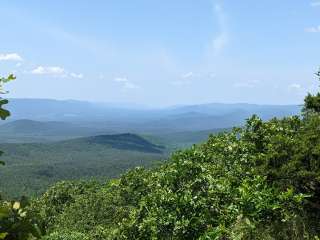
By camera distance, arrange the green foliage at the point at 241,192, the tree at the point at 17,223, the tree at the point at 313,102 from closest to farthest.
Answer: the tree at the point at 17,223
the green foliage at the point at 241,192
the tree at the point at 313,102

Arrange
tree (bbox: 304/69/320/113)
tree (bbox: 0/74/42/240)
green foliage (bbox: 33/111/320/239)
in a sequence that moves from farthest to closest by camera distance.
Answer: tree (bbox: 304/69/320/113) → green foliage (bbox: 33/111/320/239) → tree (bbox: 0/74/42/240)

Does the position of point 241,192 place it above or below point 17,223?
below

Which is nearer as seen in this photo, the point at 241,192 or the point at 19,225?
the point at 19,225

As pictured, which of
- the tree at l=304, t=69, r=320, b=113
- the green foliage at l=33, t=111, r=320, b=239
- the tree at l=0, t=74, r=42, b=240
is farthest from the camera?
the tree at l=304, t=69, r=320, b=113

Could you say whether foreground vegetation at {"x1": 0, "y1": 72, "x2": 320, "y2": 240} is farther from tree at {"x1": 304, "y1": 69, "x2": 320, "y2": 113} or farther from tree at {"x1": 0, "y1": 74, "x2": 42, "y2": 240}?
tree at {"x1": 0, "y1": 74, "x2": 42, "y2": 240}

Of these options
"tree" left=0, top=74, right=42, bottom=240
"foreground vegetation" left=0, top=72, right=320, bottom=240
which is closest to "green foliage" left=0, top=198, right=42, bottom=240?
"tree" left=0, top=74, right=42, bottom=240

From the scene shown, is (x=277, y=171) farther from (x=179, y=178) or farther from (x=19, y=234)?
(x=19, y=234)

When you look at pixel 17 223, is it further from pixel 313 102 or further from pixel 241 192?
pixel 313 102

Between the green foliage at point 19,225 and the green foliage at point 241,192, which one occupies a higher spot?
the green foliage at point 19,225

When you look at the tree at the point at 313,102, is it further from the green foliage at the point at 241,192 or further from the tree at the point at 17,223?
the tree at the point at 17,223

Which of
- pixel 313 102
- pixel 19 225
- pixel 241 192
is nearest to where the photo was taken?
pixel 19 225

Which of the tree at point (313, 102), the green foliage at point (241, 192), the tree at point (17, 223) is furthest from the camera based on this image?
the tree at point (313, 102)

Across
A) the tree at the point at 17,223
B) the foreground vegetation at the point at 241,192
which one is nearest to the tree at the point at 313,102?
the foreground vegetation at the point at 241,192

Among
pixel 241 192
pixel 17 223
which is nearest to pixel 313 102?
pixel 241 192
